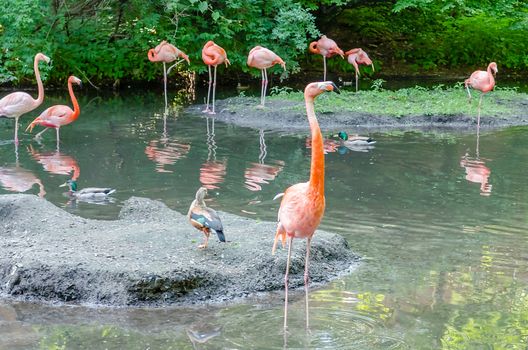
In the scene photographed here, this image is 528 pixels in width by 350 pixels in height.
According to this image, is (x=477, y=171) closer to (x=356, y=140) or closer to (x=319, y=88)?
(x=356, y=140)

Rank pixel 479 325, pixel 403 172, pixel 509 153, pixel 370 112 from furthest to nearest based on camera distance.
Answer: pixel 370 112 → pixel 509 153 → pixel 403 172 → pixel 479 325

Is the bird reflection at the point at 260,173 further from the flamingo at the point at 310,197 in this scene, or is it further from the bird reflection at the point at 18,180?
the flamingo at the point at 310,197

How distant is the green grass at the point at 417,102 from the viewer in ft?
52.9

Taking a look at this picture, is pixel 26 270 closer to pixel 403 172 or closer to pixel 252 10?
pixel 403 172

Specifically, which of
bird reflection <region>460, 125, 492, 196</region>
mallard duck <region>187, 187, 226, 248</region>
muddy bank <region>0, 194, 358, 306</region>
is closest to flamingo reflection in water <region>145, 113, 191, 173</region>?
muddy bank <region>0, 194, 358, 306</region>

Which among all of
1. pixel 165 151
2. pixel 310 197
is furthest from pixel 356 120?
pixel 310 197

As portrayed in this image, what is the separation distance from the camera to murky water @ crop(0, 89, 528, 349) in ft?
19.1

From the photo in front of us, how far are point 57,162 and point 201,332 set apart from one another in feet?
22.9

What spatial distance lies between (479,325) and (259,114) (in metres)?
10.9

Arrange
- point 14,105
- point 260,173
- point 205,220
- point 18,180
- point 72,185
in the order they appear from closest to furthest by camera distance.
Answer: point 205,220, point 72,185, point 18,180, point 260,173, point 14,105

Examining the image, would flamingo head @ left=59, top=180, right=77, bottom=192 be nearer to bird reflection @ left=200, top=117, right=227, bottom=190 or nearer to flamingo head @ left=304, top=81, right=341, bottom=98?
A: bird reflection @ left=200, top=117, right=227, bottom=190

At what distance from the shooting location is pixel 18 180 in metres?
11.0

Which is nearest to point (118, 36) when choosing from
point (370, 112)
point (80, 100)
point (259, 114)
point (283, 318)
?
point (80, 100)

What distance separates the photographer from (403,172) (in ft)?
37.6
